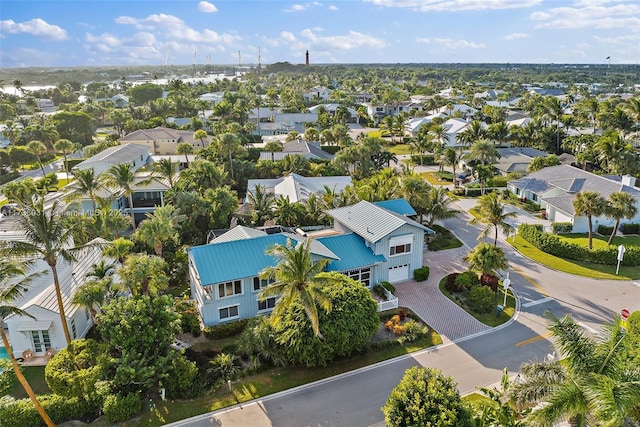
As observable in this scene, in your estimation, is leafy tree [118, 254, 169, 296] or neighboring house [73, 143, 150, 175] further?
neighboring house [73, 143, 150, 175]

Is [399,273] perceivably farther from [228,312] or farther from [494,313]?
[228,312]

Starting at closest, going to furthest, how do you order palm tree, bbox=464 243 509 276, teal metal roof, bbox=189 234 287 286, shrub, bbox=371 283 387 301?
1. teal metal roof, bbox=189 234 287 286
2. palm tree, bbox=464 243 509 276
3. shrub, bbox=371 283 387 301

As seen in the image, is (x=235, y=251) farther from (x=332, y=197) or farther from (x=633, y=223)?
(x=633, y=223)

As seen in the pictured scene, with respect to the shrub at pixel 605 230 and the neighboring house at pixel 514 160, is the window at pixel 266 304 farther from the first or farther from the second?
the neighboring house at pixel 514 160

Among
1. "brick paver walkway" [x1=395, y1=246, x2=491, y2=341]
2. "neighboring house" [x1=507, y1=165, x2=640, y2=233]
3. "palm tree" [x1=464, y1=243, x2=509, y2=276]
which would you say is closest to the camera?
"brick paver walkway" [x1=395, y1=246, x2=491, y2=341]

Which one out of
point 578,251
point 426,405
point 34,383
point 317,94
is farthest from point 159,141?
point 317,94

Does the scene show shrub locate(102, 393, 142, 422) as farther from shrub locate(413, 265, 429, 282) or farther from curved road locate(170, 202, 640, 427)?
shrub locate(413, 265, 429, 282)

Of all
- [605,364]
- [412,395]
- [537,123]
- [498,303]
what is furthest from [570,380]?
[537,123]

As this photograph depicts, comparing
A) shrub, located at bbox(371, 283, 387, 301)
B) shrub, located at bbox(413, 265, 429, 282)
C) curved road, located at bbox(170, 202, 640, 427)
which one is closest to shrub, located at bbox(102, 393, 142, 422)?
curved road, located at bbox(170, 202, 640, 427)
